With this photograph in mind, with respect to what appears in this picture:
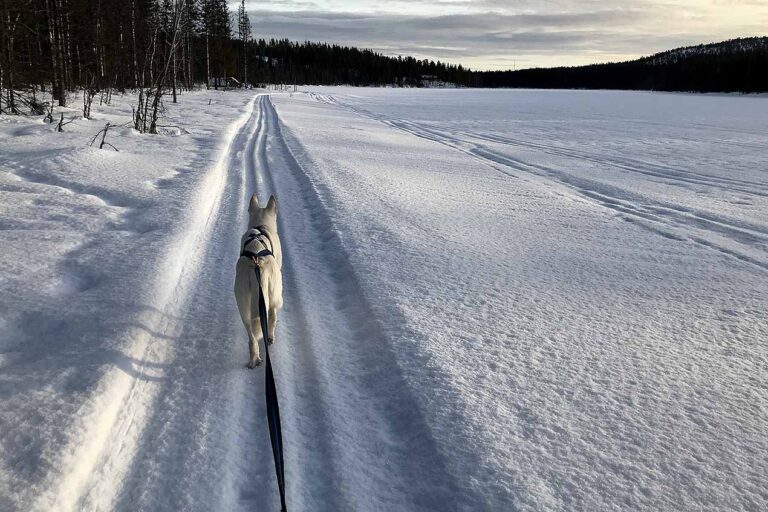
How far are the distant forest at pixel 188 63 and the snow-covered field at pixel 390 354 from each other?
9.75m

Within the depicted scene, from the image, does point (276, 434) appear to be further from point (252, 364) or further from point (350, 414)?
point (252, 364)

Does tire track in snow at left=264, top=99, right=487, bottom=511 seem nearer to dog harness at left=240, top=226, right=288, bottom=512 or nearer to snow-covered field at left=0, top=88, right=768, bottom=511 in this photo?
snow-covered field at left=0, top=88, right=768, bottom=511

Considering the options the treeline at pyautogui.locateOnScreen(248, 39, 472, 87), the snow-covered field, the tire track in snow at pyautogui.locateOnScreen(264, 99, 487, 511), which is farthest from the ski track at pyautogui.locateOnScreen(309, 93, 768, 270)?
the treeline at pyautogui.locateOnScreen(248, 39, 472, 87)

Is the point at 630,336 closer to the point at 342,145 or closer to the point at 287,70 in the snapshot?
the point at 342,145

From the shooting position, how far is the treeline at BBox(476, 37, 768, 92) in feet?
247

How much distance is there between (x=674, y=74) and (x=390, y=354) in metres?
120

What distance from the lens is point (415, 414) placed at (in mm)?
2721

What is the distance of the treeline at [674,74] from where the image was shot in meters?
75.2

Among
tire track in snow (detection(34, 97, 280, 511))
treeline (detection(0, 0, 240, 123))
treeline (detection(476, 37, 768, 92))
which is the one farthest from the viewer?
treeline (detection(476, 37, 768, 92))

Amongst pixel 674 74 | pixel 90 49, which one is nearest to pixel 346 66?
pixel 674 74

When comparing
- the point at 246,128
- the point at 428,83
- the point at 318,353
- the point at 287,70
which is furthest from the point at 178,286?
the point at 428,83

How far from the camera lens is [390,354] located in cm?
331

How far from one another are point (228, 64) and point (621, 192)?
63092mm

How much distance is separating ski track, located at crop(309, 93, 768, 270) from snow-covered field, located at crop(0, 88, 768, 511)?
8 centimetres
